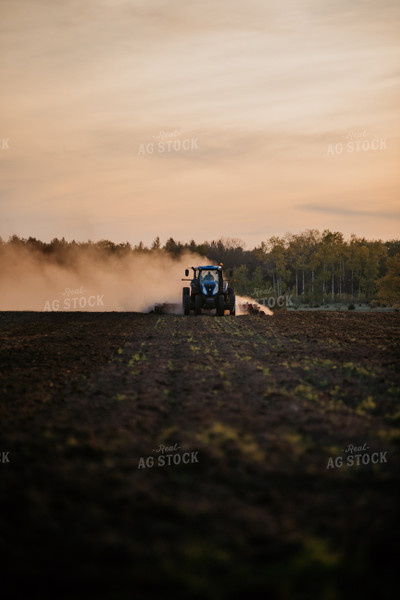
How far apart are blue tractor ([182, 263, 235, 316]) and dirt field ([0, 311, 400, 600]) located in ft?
60.2

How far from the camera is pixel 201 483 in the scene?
22.2ft

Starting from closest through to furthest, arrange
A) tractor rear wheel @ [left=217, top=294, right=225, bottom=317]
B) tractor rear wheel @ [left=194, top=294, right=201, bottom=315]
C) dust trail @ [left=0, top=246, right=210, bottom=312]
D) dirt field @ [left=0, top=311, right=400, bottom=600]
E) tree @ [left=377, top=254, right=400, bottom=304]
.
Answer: dirt field @ [left=0, top=311, right=400, bottom=600] < tractor rear wheel @ [left=217, top=294, right=225, bottom=317] < tractor rear wheel @ [left=194, top=294, right=201, bottom=315] < dust trail @ [left=0, top=246, right=210, bottom=312] < tree @ [left=377, top=254, right=400, bottom=304]

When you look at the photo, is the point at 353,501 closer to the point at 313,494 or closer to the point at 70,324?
the point at 313,494

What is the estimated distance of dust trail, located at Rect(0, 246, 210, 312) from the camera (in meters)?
51.4

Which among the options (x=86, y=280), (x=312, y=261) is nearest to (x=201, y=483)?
(x=86, y=280)

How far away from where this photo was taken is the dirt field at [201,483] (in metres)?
4.69

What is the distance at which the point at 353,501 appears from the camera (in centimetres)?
627

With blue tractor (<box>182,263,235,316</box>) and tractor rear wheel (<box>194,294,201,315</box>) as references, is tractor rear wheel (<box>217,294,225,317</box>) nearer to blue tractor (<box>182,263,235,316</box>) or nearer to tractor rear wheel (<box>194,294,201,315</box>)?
blue tractor (<box>182,263,235,316</box>)

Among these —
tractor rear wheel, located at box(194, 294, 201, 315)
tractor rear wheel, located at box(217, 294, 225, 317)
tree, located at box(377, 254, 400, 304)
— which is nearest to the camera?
tractor rear wheel, located at box(217, 294, 225, 317)

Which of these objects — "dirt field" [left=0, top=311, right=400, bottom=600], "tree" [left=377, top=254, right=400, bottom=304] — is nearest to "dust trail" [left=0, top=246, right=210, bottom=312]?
"tree" [left=377, top=254, right=400, bottom=304]

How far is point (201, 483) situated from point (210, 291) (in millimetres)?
26751

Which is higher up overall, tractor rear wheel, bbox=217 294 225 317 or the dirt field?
tractor rear wheel, bbox=217 294 225 317

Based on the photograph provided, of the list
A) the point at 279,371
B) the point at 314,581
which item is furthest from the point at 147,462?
the point at 279,371

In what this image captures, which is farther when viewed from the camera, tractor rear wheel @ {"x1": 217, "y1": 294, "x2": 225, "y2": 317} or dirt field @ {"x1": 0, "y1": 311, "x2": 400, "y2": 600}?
tractor rear wheel @ {"x1": 217, "y1": 294, "x2": 225, "y2": 317}
